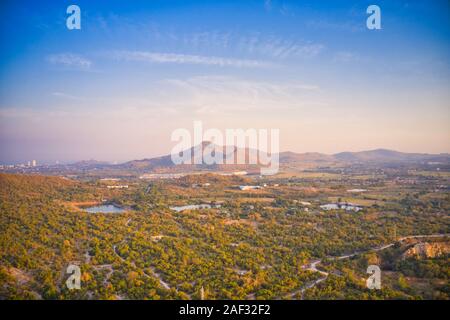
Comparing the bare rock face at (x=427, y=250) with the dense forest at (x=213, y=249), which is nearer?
the dense forest at (x=213, y=249)

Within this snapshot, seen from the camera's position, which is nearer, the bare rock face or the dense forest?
the dense forest

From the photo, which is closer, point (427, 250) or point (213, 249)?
point (427, 250)

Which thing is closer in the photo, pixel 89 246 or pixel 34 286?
pixel 34 286

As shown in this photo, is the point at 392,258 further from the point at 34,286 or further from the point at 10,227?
the point at 10,227

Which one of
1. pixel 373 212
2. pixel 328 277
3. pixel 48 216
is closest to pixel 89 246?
pixel 48 216

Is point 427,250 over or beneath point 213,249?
over
